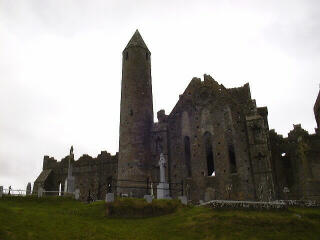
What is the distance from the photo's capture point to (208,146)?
107 feet

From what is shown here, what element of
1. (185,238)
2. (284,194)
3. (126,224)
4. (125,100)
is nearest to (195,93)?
(125,100)

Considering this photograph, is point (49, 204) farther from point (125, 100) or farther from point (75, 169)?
point (75, 169)

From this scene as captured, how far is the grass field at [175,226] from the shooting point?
14.5 metres

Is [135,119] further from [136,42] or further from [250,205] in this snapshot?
[250,205]

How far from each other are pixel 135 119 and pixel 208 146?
800 centimetres

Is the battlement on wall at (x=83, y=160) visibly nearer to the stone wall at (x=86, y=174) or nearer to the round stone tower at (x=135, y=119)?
the stone wall at (x=86, y=174)

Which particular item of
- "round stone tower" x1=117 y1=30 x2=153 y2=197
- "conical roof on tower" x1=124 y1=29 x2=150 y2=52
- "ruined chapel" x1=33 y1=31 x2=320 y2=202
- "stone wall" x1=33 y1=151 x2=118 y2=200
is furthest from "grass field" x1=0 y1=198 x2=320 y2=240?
"conical roof on tower" x1=124 y1=29 x2=150 y2=52

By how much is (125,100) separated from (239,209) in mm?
19508

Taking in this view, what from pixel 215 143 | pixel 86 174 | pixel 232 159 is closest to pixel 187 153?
pixel 215 143

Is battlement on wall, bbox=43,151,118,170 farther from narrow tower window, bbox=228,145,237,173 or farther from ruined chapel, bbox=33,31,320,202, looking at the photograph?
narrow tower window, bbox=228,145,237,173

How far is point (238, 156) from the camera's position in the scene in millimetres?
30016

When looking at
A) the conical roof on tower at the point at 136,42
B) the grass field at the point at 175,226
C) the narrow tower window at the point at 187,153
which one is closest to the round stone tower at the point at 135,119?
the conical roof on tower at the point at 136,42

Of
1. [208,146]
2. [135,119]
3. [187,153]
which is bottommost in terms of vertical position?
[187,153]

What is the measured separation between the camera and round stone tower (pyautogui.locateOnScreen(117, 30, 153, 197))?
104 feet
